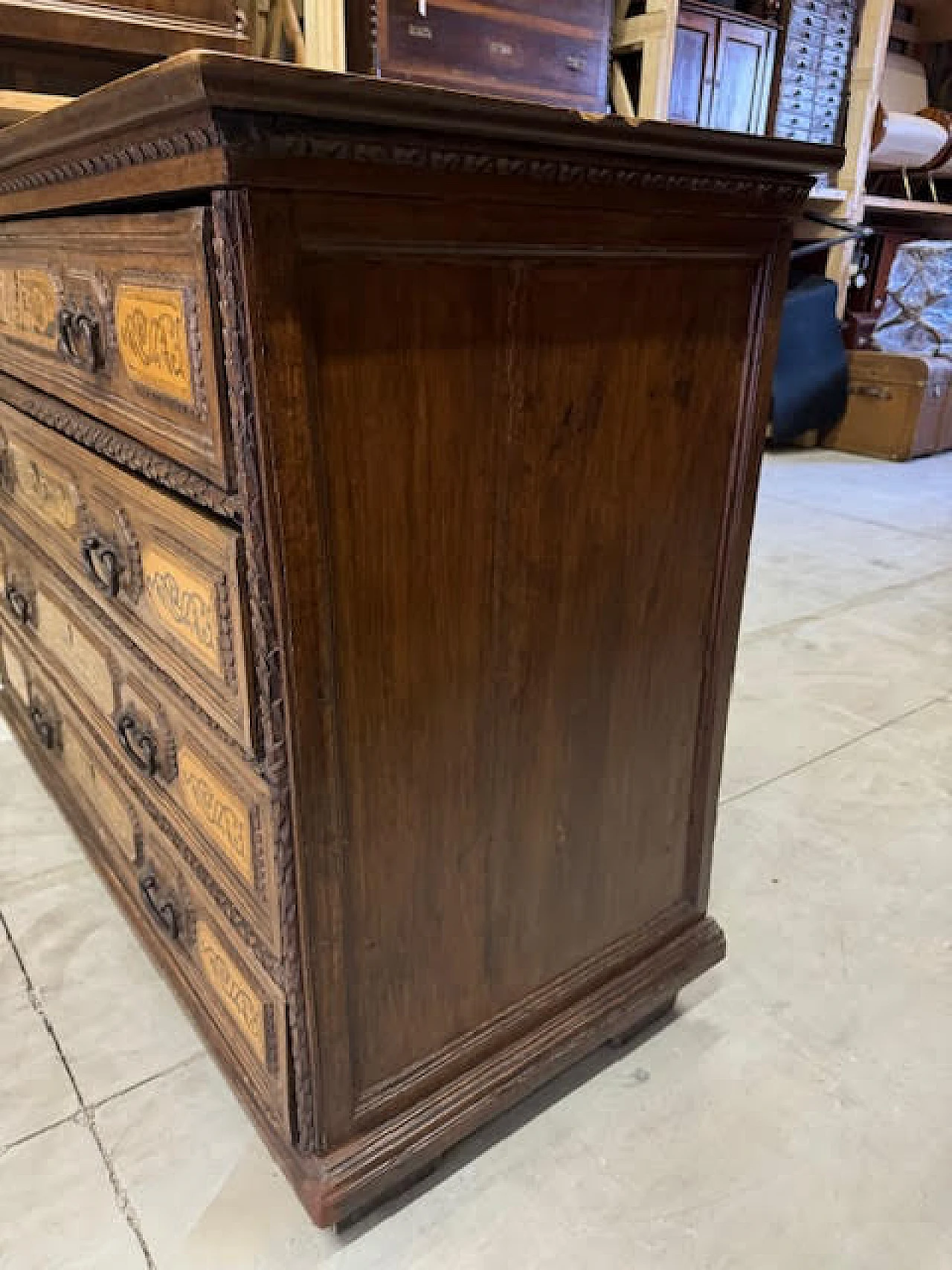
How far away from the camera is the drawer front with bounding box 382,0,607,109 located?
2270 millimetres

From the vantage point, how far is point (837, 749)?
1.87 metres

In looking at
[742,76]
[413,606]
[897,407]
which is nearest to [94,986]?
[413,606]

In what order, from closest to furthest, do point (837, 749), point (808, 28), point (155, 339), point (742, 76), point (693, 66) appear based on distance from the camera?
1. point (155, 339)
2. point (837, 749)
3. point (693, 66)
4. point (742, 76)
5. point (808, 28)

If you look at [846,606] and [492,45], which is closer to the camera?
[492,45]

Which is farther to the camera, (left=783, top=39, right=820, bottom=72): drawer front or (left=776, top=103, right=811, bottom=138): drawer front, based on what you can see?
(left=776, top=103, right=811, bottom=138): drawer front

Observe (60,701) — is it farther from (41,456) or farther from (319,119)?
(319,119)

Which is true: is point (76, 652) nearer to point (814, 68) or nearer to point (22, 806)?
point (22, 806)

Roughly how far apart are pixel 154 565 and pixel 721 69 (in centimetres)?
359

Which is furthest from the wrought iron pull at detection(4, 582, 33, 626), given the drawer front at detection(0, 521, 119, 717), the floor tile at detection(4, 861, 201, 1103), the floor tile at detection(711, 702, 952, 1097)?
the floor tile at detection(711, 702, 952, 1097)

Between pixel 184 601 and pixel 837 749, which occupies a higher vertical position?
pixel 184 601

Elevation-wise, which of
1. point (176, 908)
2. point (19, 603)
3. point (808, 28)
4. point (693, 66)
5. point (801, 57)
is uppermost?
point (808, 28)

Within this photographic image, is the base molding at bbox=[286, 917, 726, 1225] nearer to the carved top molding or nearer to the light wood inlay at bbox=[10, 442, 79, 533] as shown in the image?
the light wood inlay at bbox=[10, 442, 79, 533]

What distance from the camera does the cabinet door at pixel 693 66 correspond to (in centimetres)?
329

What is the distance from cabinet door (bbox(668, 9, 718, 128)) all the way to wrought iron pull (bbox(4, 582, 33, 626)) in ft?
9.58
